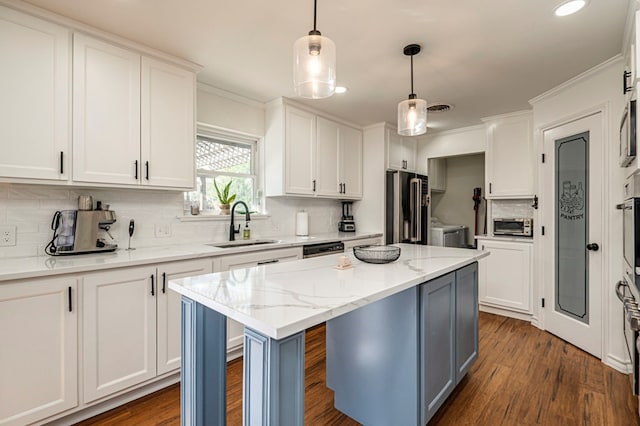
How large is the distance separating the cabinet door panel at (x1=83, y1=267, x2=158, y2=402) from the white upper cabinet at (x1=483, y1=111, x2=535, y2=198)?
3.89 m

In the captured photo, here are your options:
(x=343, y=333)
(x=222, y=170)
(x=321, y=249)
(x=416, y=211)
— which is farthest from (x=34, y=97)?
(x=416, y=211)

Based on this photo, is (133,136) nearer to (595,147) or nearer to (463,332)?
(463,332)

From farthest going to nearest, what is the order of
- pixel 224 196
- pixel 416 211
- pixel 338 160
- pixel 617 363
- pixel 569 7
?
pixel 416 211 < pixel 338 160 < pixel 224 196 < pixel 617 363 < pixel 569 7

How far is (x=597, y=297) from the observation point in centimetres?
259

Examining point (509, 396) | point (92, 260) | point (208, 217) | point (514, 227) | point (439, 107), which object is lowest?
point (509, 396)

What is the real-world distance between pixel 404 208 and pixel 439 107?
4.58 ft

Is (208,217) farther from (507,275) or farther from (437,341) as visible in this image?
(507,275)

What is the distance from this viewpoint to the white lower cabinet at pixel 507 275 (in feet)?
11.4

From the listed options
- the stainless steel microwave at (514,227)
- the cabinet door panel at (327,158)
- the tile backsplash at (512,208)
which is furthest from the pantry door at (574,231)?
the cabinet door panel at (327,158)

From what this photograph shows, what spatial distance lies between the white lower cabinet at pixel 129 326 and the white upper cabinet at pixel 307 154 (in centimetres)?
151

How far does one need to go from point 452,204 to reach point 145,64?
5.55 meters

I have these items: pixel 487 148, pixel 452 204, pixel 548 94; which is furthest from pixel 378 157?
pixel 452 204

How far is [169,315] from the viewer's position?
2146 millimetres

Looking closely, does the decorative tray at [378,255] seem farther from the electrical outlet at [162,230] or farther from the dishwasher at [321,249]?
the electrical outlet at [162,230]
